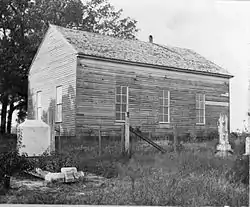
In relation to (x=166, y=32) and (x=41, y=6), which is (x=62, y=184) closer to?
(x=166, y=32)

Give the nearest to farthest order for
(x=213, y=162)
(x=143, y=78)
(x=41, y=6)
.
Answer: (x=213, y=162) → (x=143, y=78) → (x=41, y=6)

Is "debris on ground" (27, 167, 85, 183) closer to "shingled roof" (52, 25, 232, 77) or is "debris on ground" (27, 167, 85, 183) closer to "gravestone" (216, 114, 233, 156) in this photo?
"gravestone" (216, 114, 233, 156)

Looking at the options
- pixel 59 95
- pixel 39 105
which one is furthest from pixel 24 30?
pixel 59 95

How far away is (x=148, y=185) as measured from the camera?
23.0ft

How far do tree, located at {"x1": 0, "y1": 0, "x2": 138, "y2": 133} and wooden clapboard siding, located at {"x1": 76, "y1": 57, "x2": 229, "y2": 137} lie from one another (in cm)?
105

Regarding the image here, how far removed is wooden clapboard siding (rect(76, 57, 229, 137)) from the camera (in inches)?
388

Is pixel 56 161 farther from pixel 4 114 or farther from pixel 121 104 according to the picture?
pixel 4 114

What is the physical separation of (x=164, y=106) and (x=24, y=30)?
5.89 meters

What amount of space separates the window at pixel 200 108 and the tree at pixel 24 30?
2484mm

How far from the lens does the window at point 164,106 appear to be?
32.4 ft

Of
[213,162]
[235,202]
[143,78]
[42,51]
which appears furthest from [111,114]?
[42,51]

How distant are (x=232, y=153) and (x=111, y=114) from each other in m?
2.83

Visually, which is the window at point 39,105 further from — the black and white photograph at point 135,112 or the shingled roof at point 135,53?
the shingled roof at point 135,53

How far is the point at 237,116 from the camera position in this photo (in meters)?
8.92
